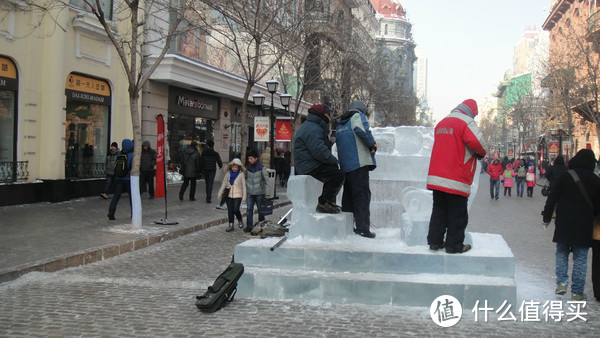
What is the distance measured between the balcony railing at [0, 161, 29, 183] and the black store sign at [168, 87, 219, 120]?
292 inches

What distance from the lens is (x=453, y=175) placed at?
5273 mm

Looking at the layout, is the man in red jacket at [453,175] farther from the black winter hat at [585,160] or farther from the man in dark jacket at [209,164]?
the man in dark jacket at [209,164]

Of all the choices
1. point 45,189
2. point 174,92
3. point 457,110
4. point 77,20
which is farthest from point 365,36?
point 457,110

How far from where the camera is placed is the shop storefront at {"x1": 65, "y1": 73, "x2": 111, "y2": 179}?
595 inches

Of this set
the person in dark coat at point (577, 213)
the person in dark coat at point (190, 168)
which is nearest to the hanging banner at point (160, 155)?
the person in dark coat at point (190, 168)

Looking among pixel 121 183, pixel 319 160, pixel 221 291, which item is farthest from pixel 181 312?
pixel 121 183

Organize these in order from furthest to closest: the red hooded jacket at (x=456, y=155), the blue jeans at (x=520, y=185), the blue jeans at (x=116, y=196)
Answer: the blue jeans at (x=520, y=185) < the blue jeans at (x=116, y=196) < the red hooded jacket at (x=456, y=155)

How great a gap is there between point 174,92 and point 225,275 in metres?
16.0

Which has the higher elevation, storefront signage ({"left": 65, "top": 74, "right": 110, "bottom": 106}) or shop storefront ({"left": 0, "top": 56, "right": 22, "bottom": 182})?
storefront signage ({"left": 65, "top": 74, "right": 110, "bottom": 106})

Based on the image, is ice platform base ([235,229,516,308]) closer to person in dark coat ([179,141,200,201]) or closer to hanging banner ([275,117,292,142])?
person in dark coat ([179,141,200,201])

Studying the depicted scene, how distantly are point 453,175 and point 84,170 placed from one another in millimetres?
13273

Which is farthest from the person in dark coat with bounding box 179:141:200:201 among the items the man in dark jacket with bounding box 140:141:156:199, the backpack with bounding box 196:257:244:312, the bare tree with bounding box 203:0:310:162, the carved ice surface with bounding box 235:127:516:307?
the backpack with bounding box 196:257:244:312

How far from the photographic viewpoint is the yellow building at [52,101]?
13.0m

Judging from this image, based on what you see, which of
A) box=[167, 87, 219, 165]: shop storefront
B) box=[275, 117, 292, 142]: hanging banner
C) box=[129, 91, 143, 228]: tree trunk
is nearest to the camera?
box=[129, 91, 143, 228]: tree trunk
